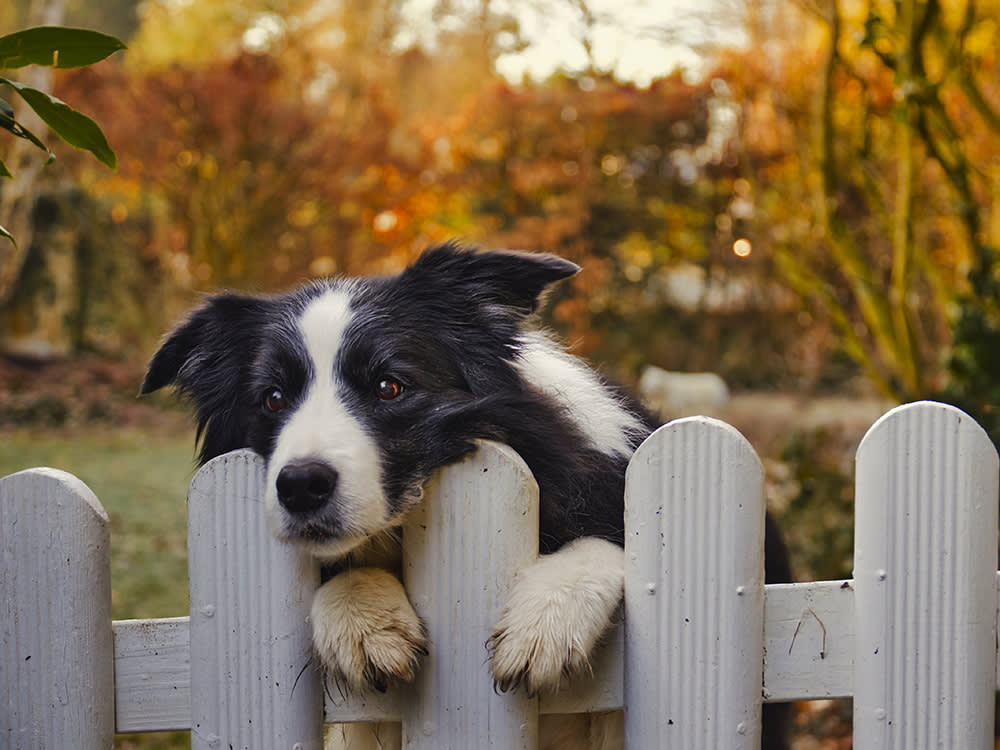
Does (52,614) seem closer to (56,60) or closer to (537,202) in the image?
(56,60)

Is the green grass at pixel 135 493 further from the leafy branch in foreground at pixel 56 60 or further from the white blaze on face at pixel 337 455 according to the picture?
the leafy branch in foreground at pixel 56 60

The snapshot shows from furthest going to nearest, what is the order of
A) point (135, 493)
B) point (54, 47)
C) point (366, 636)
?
point (135, 493), point (366, 636), point (54, 47)

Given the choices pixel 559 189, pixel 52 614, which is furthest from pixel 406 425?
pixel 559 189

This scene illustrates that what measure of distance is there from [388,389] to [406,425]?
4.7 inches

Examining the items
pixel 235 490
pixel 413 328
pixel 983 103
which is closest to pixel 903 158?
pixel 983 103

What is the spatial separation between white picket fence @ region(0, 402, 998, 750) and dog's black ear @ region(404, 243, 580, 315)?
630 mm

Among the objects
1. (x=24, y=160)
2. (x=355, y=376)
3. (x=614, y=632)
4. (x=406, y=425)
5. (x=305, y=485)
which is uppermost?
(x=24, y=160)

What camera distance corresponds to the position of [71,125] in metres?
1.39

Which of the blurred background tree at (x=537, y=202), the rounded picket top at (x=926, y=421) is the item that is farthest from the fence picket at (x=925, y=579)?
the blurred background tree at (x=537, y=202)

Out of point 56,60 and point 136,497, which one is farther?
point 136,497

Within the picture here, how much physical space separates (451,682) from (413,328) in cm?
82

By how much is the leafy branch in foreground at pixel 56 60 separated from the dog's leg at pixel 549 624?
3.05 feet

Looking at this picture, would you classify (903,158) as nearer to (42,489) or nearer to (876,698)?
(876,698)

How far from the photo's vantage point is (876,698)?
1495 millimetres
